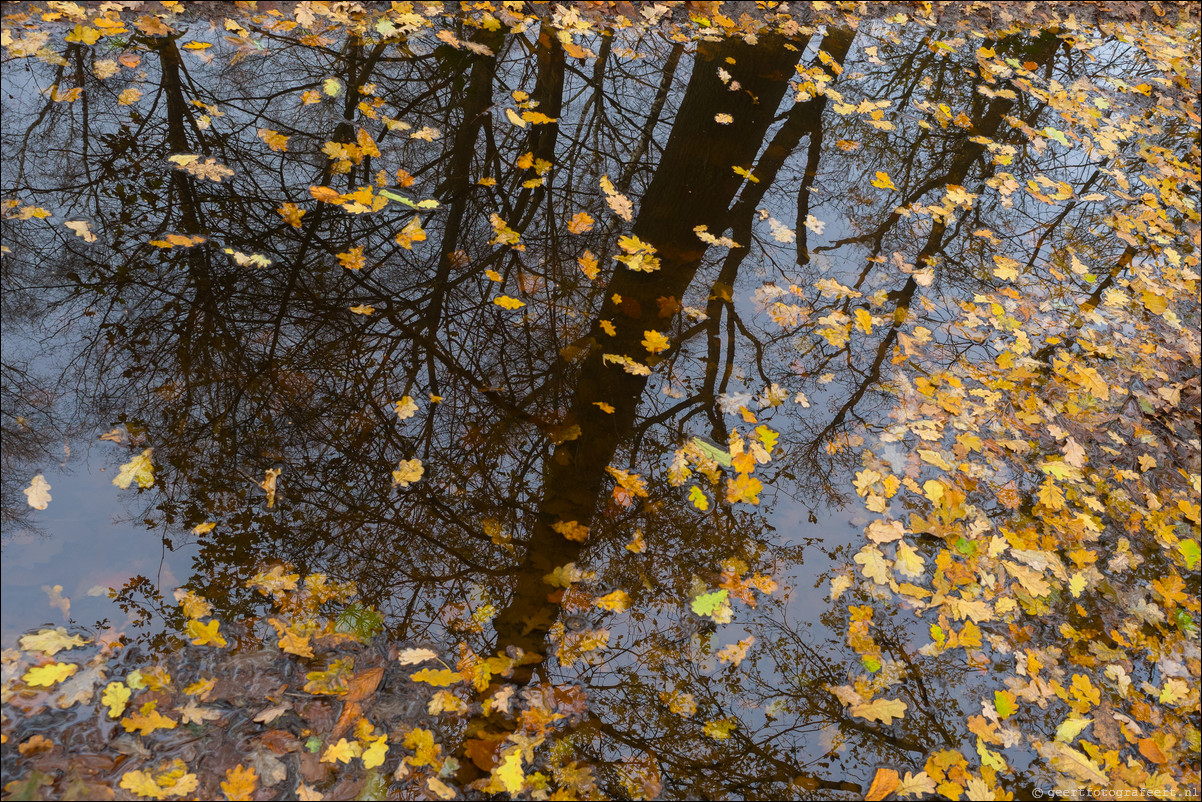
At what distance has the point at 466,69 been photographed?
5.21 meters

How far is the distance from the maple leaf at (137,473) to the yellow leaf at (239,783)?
125 cm

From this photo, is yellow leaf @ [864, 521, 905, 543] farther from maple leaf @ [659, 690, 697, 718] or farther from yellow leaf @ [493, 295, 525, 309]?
yellow leaf @ [493, 295, 525, 309]

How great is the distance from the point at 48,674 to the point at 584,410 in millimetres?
2146

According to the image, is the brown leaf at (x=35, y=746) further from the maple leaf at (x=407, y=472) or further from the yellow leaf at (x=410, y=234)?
the yellow leaf at (x=410, y=234)

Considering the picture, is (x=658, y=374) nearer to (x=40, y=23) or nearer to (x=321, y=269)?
(x=321, y=269)

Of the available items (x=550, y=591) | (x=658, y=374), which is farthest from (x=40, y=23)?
(x=550, y=591)

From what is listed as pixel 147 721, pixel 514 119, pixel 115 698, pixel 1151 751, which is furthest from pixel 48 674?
pixel 514 119

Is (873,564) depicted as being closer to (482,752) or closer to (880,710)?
(880,710)

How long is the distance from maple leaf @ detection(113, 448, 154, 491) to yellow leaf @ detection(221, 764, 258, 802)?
1252 millimetres

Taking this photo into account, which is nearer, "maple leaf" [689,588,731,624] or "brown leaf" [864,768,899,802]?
"brown leaf" [864,768,899,802]

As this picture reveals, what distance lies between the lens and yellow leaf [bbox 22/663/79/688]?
2.10 metres

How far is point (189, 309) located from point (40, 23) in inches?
107

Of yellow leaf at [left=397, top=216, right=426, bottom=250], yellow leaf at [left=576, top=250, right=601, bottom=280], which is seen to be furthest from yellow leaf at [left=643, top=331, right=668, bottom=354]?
yellow leaf at [left=397, top=216, right=426, bottom=250]

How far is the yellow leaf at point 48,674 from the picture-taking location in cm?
210
